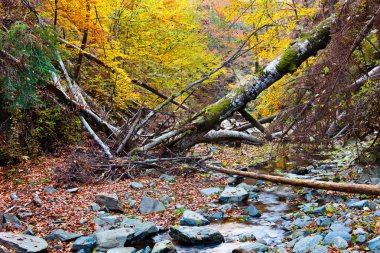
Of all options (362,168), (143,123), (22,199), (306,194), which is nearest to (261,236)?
(306,194)

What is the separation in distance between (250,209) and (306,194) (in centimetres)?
133

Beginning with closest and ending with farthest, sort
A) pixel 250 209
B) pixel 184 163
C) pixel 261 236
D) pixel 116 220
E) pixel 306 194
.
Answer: pixel 261 236 → pixel 116 220 → pixel 250 209 → pixel 306 194 → pixel 184 163

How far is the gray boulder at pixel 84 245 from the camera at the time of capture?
4.56 m

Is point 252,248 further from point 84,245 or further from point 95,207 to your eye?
point 95,207

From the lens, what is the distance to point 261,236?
16.4ft

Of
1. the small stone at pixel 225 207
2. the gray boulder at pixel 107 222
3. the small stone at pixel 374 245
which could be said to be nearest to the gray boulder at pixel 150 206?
the gray boulder at pixel 107 222

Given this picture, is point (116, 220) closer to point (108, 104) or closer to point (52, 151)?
point (52, 151)

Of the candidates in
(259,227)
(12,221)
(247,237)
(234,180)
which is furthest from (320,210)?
(12,221)

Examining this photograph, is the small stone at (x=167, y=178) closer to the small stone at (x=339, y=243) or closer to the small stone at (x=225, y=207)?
the small stone at (x=225, y=207)

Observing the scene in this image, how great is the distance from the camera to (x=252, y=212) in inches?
242

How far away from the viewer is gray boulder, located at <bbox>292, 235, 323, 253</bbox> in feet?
12.8

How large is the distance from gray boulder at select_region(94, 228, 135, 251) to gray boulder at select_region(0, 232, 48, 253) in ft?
2.21

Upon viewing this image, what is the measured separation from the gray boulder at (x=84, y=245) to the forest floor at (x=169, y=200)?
109mm

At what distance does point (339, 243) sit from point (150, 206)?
3.55 m
